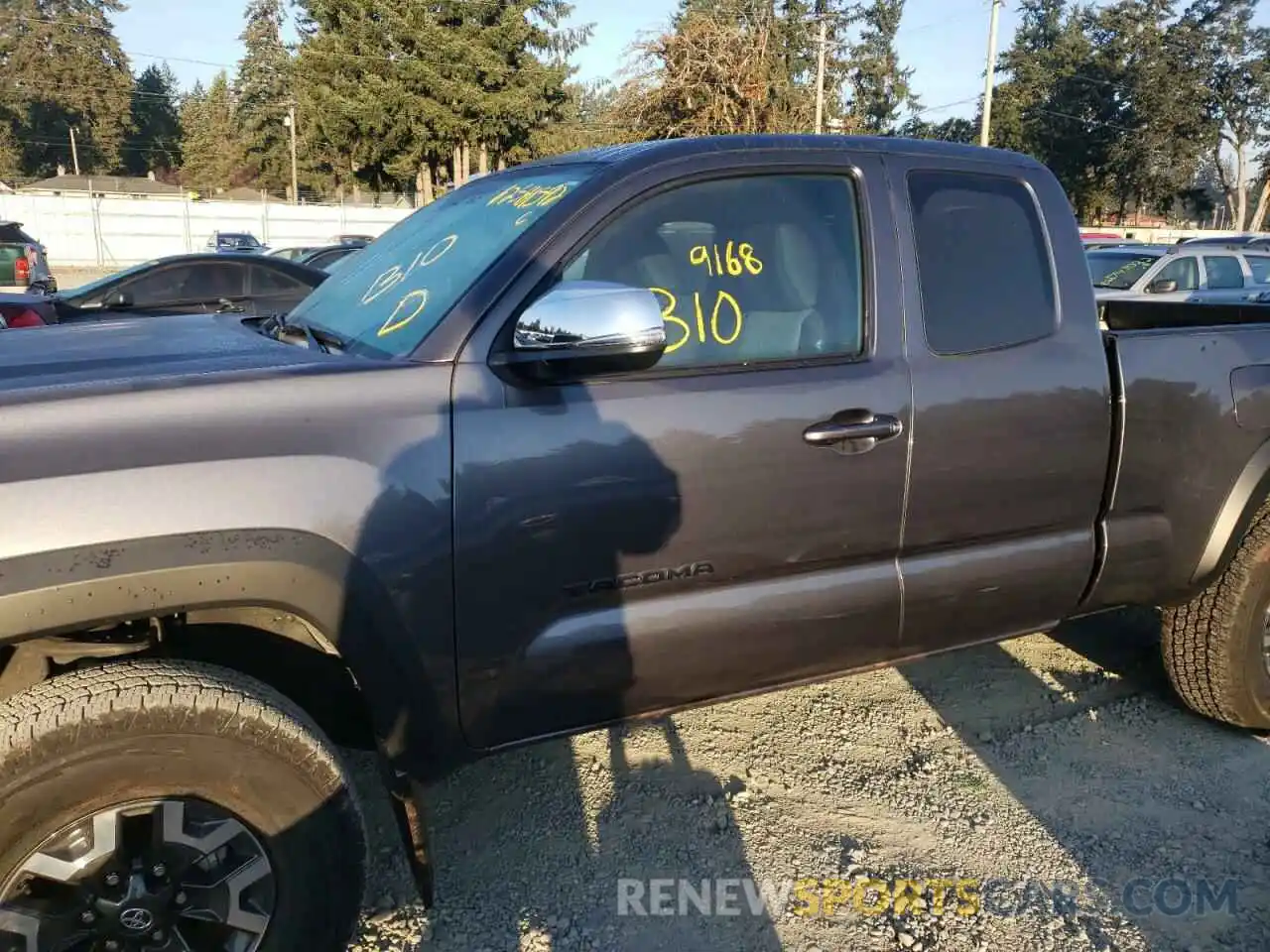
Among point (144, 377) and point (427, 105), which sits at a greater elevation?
point (427, 105)

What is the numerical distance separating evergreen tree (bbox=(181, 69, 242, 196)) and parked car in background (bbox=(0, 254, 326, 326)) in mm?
68216

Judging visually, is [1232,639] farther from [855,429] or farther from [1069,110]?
[1069,110]

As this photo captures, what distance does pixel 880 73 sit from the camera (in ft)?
198

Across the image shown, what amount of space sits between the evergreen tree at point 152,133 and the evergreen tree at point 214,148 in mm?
1125

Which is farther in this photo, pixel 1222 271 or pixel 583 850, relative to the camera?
pixel 1222 271

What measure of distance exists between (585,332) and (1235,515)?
7.37 feet

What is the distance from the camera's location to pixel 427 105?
4012cm

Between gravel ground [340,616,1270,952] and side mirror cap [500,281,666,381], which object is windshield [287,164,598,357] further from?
gravel ground [340,616,1270,952]

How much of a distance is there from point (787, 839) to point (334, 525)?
1.68 metres

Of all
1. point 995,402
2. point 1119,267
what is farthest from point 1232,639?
point 1119,267

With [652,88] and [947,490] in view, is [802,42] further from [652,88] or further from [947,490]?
[947,490]

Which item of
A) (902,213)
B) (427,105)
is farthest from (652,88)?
(427,105)

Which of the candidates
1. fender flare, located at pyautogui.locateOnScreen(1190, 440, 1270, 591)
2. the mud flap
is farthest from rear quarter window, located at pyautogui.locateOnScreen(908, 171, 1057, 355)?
the mud flap

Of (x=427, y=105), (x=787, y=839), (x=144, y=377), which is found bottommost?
(x=787, y=839)
